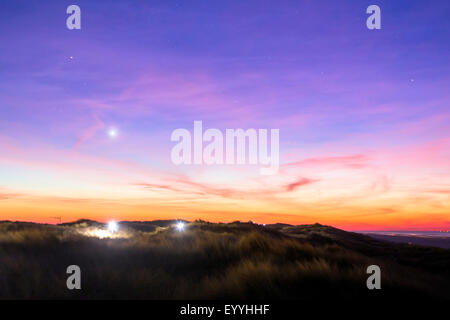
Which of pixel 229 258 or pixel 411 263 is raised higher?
pixel 229 258

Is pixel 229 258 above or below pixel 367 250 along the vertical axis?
above

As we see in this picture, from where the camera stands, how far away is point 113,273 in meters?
7.23

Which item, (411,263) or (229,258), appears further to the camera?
(411,263)

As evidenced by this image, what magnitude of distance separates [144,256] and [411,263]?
14.7m

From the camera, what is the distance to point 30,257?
342 inches

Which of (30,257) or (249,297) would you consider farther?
(30,257)
